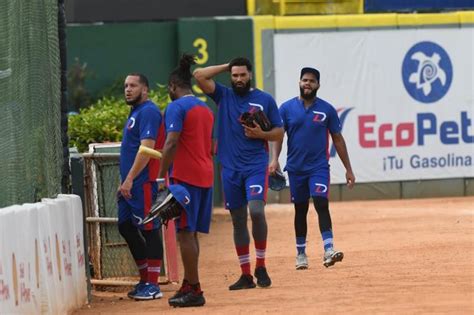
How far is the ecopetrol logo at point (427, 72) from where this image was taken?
82.4ft

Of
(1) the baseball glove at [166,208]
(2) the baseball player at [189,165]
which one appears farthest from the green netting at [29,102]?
(2) the baseball player at [189,165]

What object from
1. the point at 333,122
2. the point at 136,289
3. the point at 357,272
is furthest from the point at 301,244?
the point at 136,289

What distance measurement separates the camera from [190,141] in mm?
Answer: 11188

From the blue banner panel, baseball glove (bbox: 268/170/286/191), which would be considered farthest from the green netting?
the blue banner panel

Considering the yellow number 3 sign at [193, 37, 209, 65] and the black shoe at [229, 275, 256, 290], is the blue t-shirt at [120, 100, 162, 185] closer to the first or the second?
the black shoe at [229, 275, 256, 290]

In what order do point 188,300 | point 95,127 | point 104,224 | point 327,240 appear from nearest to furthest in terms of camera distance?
point 188,300
point 104,224
point 327,240
point 95,127

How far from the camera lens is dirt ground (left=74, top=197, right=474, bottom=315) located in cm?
1071

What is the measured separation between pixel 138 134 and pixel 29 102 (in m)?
1.54

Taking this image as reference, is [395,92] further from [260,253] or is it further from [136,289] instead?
[136,289]

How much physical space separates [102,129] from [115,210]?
3763 mm

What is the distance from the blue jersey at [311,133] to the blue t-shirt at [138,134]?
7.91 feet

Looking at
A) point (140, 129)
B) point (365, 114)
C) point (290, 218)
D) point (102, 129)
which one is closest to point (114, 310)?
point (140, 129)

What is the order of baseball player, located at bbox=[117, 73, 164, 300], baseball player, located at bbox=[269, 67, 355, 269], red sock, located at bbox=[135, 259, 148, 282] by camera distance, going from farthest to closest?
baseball player, located at bbox=[269, 67, 355, 269], red sock, located at bbox=[135, 259, 148, 282], baseball player, located at bbox=[117, 73, 164, 300]

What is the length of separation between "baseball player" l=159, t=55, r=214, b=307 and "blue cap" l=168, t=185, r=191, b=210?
78 millimetres
